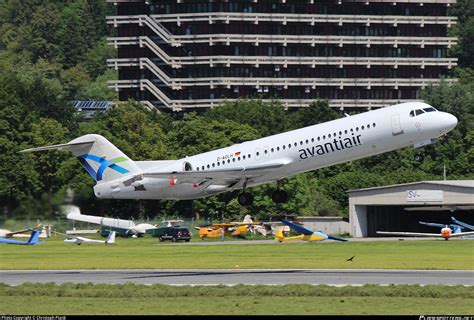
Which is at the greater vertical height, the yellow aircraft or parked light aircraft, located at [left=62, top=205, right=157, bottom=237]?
parked light aircraft, located at [left=62, top=205, right=157, bottom=237]

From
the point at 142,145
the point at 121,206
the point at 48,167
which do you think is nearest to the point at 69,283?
the point at 121,206

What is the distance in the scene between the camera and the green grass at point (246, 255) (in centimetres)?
10750

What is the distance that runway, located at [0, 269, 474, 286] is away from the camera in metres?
90.9

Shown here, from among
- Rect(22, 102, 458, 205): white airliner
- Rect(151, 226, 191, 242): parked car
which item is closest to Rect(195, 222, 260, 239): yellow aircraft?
Rect(151, 226, 191, 242): parked car

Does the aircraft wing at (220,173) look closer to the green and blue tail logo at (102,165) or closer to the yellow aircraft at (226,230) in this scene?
the green and blue tail logo at (102,165)

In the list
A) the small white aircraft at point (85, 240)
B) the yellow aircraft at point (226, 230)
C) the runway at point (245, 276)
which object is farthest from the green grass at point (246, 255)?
the yellow aircraft at point (226, 230)

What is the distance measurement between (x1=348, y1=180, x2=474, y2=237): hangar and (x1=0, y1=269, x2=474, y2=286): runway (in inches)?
2459

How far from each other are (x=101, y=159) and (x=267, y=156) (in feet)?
47.9

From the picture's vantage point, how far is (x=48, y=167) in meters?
156

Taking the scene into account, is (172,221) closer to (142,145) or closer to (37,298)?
(142,145)

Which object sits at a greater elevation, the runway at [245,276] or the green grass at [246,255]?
the runway at [245,276]

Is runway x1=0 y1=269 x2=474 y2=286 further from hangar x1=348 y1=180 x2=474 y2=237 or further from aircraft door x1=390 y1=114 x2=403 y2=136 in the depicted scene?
hangar x1=348 y1=180 x2=474 y2=237

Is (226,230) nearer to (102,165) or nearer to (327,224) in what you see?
(327,224)

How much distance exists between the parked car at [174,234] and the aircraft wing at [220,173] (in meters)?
44.9
